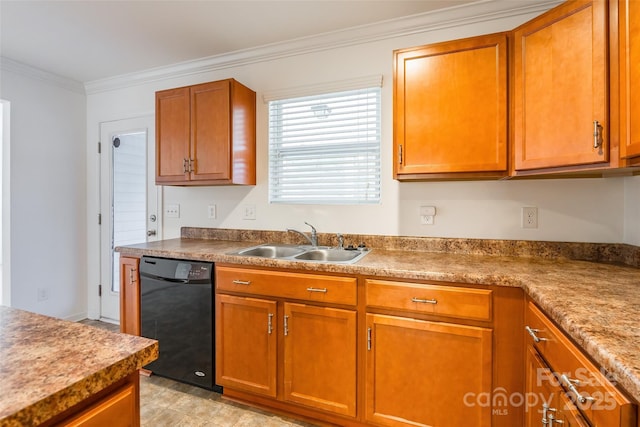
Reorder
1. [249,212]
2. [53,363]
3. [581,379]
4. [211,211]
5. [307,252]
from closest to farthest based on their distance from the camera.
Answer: [53,363] < [581,379] < [307,252] < [249,212] < [211,211]

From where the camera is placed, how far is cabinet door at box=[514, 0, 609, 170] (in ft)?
4.48

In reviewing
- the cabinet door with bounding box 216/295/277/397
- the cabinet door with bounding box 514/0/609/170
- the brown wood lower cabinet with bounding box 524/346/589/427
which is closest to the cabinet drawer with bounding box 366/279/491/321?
the brown wood lower cabinet with bounding box 524/346/589/427

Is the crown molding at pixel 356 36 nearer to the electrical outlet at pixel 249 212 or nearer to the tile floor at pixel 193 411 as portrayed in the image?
the electrical outlet at pixel 249 212

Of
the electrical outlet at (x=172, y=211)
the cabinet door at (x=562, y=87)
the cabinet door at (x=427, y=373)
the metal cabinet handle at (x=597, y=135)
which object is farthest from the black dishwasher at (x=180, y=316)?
the metal cabinet handle at (x=597, y=135)

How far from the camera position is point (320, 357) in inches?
69.8

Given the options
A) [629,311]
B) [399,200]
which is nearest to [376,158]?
[399,200]

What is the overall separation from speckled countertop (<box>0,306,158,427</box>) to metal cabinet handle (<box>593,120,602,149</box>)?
5.90 feet

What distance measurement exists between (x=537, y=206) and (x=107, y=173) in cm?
380

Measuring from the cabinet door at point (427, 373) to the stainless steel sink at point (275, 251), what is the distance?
0.85m

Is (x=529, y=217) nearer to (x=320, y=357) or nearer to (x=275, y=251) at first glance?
(x=320, y=357)

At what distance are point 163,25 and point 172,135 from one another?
0.77m

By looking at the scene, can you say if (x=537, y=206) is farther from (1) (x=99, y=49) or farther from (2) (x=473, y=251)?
A: (1) (x=99, y=49)

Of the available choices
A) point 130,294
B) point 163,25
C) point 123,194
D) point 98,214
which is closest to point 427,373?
point 130,294

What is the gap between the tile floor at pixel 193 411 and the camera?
6.13ft
